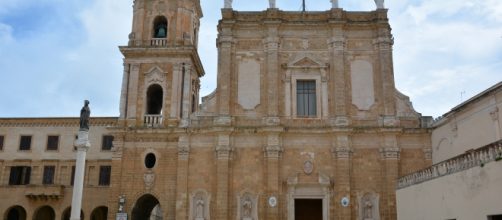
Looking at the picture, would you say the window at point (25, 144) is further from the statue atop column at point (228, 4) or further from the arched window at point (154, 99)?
the statue atop column at point (228, 4)

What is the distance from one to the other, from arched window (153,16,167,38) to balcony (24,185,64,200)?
461 inches

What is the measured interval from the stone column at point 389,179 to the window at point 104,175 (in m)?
17.0

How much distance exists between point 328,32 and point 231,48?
495 centimetres

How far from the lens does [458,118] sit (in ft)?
73.2

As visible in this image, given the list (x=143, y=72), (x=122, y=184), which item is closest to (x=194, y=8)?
(x=143, y=72)

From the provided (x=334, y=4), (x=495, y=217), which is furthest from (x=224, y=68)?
(x=495, y=217)

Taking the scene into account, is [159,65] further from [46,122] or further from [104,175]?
Result: [46,122]

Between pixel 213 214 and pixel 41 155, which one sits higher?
pixel 41 155

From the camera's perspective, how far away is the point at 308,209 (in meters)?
24.4

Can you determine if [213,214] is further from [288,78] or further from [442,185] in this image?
[442,185]

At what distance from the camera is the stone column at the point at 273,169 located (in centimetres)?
2366

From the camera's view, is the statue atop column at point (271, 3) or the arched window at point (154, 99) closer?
the arched window at point (154, 99)

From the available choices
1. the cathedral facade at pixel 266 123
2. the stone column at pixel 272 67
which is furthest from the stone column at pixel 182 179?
the stone column at pixel 272 67

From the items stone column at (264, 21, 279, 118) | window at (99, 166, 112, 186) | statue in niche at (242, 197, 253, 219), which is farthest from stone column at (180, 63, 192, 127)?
window at (99, 166, 112, 186)
